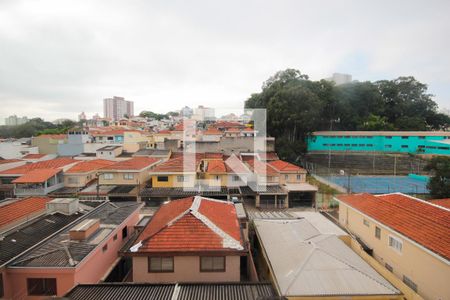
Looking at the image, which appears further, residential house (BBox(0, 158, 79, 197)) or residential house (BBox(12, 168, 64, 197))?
residential house (BBox(0, 158, 79, 197))

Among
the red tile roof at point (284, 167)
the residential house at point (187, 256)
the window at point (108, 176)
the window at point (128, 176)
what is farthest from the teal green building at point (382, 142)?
the residential house at point (187, 256)

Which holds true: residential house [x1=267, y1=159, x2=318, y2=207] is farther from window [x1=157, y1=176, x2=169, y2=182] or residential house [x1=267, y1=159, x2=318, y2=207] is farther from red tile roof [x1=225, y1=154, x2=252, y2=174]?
window [x1=157, y1=176, x2=169, y2=182]

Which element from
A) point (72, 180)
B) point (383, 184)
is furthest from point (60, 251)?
point (383, 184)

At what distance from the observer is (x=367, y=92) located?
39469mm

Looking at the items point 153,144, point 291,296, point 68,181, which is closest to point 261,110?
point 153,144

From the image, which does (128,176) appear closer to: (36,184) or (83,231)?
(36,184)

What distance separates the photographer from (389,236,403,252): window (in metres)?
8.72

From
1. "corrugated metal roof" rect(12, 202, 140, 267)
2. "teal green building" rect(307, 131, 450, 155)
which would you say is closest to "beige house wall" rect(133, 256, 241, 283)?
"corrugated metal roof" rect(12, 202, 140, 267)

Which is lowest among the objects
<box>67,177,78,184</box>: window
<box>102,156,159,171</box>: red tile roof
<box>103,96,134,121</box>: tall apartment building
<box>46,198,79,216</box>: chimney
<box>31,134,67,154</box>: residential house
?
<box>67,177,78,184</box>: window

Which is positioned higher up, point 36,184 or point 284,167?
point 284,167

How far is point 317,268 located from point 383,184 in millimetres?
22106

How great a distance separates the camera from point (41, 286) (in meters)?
6.84

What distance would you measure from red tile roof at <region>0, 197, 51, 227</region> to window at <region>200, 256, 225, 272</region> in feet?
23.7

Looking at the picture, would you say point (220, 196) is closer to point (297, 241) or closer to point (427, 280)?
point (297, 241)
